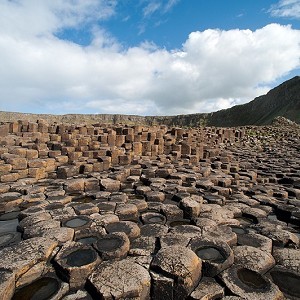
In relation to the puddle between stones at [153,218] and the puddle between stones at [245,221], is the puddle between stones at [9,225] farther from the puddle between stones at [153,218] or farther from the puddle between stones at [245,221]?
the puddle between stones at [245,221]

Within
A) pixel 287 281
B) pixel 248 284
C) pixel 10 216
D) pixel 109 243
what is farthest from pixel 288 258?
pixel 10 216

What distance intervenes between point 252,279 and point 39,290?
2537 millimetres

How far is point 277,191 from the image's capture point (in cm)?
693

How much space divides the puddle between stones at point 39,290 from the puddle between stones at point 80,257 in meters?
0.26

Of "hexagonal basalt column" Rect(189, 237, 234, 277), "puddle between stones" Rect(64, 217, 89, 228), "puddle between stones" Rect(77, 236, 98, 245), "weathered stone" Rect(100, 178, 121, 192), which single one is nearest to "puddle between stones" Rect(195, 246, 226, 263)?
"hexagonal basalt column" Rect(189, 237, 234, 277)

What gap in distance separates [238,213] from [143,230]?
Result: 2.23 metres

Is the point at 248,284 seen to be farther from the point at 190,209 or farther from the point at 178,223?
the point at 190,209

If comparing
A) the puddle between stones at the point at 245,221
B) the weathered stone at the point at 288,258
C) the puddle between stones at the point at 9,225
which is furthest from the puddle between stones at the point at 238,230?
the puddle between stones at the point at 9,225

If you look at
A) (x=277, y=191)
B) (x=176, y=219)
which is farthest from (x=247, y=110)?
(x=176, y=219)

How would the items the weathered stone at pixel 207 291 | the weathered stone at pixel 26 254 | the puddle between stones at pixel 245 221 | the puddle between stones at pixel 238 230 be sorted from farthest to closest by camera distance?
the puddle between stones at pixel 245 221
the puddle between stones at pixel 238 230
the weathered stone at pixel 26 254
the weathered stone at pixel 207 291

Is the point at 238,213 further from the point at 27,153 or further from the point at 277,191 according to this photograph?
the point at 27,153

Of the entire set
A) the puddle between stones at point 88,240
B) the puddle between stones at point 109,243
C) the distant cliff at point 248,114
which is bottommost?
the puddle between stones at point 88,240

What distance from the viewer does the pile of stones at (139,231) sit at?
273 centimetres

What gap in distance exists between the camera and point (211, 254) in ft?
10.7
